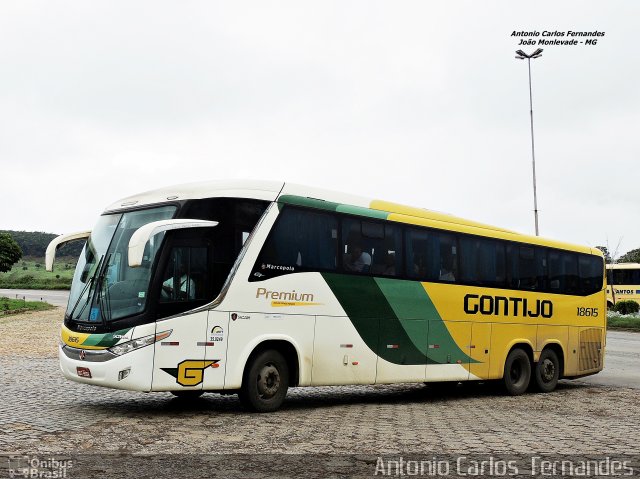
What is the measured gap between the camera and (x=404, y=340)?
47.1 ft

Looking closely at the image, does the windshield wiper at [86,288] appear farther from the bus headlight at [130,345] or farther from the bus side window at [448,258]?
the bus side window at [448,258]

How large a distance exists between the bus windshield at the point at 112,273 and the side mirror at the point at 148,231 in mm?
281

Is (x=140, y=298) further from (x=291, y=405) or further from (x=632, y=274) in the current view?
(x=632, y=274)

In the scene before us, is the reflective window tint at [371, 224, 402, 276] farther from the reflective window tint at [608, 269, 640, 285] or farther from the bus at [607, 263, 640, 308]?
the reflective window tint at [608, 269, 640, 285]

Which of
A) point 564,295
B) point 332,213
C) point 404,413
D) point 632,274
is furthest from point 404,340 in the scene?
point 632,274

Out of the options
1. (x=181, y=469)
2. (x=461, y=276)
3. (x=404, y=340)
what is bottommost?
(x=181, y=469)

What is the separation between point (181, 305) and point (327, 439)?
2921 millimetres

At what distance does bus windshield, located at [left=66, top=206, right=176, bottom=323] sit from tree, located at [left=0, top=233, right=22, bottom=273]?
79.8 m

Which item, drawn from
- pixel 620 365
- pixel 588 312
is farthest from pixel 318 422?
pixel 620 365

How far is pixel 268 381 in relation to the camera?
39.3ft

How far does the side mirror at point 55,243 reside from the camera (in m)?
12.7

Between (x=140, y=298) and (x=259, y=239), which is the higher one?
(x=259, y=239)

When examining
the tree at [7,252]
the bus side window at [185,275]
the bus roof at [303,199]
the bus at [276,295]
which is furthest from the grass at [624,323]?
the tree at [7,252]

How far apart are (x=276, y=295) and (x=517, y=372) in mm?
7523
